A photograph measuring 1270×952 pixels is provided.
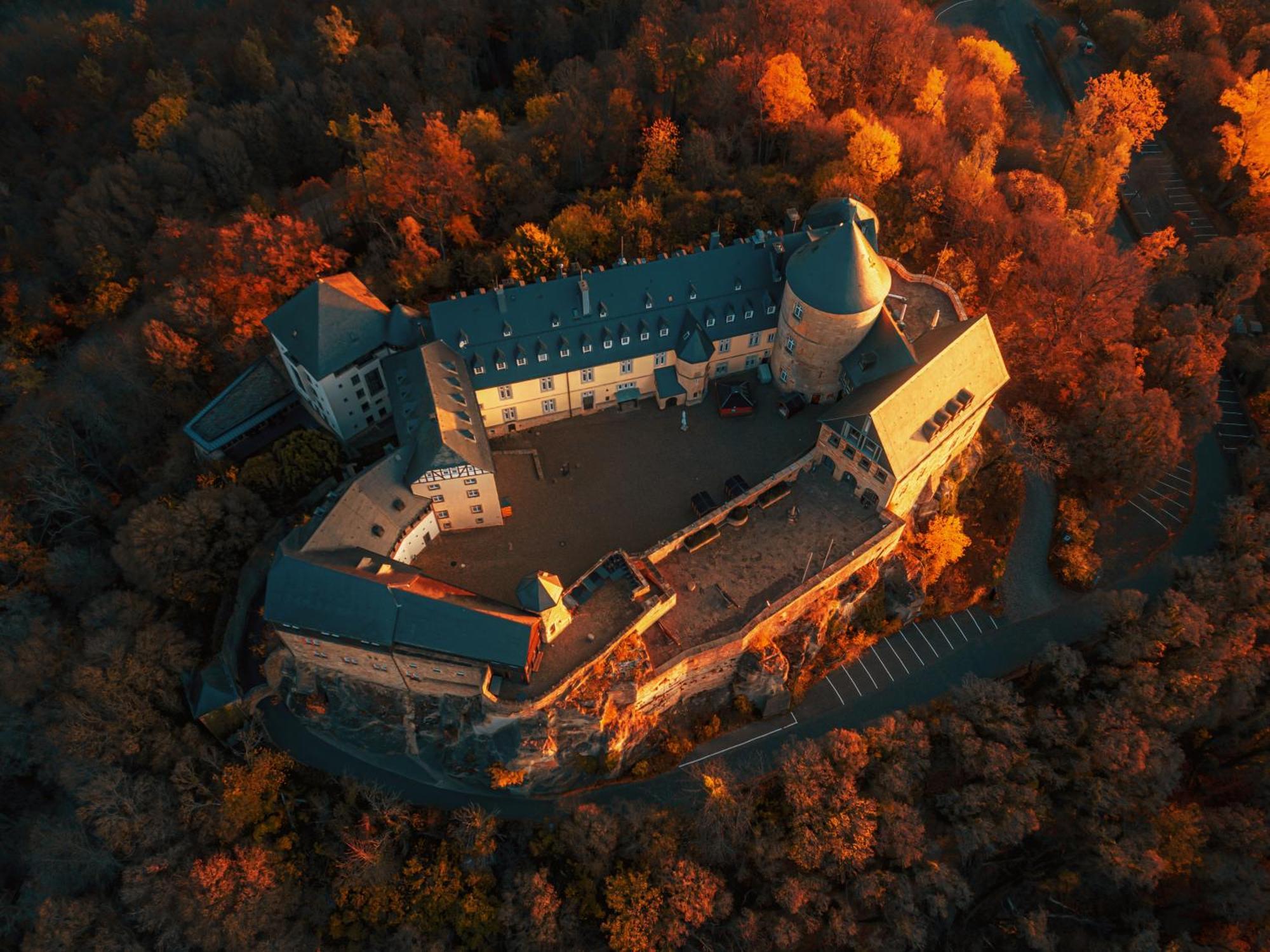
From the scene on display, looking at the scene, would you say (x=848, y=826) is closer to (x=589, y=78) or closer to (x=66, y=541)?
(x=66, y=541)

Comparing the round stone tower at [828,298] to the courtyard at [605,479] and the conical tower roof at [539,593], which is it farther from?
the conical tower roof at [539,593]

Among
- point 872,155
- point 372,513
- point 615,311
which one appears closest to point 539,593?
point 372,513

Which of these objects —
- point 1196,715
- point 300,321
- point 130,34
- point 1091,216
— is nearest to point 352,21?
point 130,34

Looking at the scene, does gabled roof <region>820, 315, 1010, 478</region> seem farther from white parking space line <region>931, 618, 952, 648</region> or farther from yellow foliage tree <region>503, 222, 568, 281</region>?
yellow foliage tree <region>503, 222, 568, 281</region>

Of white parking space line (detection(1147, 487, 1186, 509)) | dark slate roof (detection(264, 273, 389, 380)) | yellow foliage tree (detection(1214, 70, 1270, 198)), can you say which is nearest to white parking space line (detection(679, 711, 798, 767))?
dark slate roof (detection(264, 273, 389, 380))

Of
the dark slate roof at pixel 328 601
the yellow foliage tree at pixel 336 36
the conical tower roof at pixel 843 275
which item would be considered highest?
the yellow foliage tree at pixel 336 36

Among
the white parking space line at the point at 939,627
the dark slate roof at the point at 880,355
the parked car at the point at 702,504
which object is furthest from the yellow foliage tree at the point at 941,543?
the parked car at the point at 702,504
